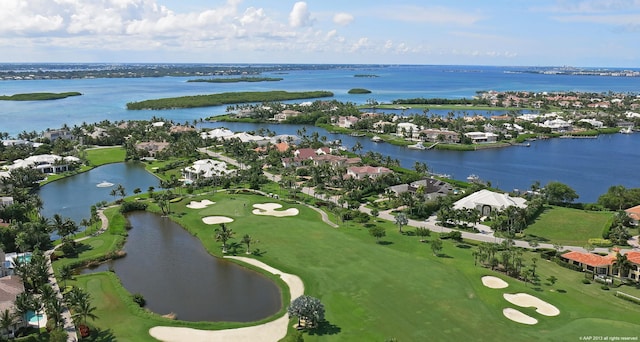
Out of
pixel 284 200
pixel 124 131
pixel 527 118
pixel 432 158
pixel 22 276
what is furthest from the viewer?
pixel 527 118

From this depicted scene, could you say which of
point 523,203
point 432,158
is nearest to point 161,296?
point 523,203

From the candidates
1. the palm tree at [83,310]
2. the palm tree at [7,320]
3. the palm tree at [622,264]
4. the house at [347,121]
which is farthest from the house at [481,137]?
the palm tree at [7,320]

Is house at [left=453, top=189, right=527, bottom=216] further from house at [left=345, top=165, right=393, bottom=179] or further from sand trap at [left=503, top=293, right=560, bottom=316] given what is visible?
sand trap at [left=503, top=293, right=560, bottom=316]

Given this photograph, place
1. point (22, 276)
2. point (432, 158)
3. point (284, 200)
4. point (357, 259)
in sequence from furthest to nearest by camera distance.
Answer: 1. point (432, 158)
2. point (284, 200)
3. point (357, 259)
4. point (22, 276)

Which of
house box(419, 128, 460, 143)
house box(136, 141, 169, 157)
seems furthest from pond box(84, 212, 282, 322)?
house box(419, 128, 460, 143)

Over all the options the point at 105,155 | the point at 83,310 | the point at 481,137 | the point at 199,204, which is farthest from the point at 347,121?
the point at 83,310

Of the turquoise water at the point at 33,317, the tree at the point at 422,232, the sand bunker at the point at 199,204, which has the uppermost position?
the tree at the point at 422,232

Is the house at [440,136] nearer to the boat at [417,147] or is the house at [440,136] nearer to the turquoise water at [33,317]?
the boat at [417,147]

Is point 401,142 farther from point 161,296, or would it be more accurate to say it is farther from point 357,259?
point 161,296
